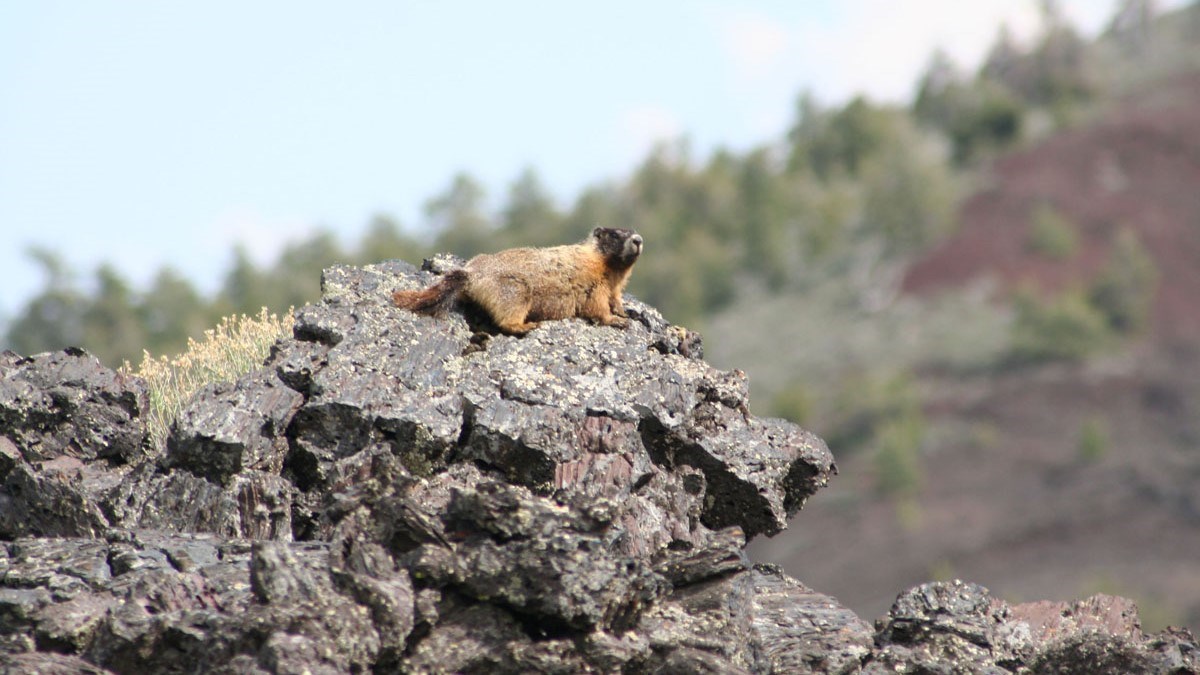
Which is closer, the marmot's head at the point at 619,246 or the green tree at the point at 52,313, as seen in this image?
the marmot's head at the point at 619,246

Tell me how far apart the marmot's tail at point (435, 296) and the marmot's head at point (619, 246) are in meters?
1.70

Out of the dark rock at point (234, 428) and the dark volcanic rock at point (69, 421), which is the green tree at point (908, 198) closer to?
the dark volcanic rock at point (69, 421)

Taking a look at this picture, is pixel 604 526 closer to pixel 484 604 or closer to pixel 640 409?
pixel 484 604

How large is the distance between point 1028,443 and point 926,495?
18.8ft

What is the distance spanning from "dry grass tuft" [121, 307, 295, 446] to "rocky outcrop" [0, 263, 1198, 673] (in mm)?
744

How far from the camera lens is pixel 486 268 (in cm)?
1412

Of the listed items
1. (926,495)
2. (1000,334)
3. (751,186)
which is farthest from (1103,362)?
(751,186)

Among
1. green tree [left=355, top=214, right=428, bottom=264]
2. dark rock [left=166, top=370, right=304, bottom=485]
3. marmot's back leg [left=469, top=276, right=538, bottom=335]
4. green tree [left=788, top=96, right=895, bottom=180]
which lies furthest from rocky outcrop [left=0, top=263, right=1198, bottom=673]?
green tree [left=788, top=96, right=895, bottom=180]

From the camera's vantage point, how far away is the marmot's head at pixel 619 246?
15039 millimetres

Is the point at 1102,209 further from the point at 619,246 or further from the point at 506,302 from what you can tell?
the point at 506,302

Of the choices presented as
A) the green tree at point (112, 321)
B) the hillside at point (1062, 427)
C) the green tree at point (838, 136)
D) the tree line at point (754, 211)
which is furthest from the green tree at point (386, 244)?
the green tree at point (838, 136)

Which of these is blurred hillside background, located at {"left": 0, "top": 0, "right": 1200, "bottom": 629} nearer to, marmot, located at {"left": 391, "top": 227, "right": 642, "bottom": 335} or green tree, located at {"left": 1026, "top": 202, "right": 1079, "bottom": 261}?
green tree, located at {"left": 1026, "top": 202, "right": 1079, "bottom": 261}

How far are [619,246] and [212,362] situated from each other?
405cm

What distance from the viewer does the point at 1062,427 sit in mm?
77500
